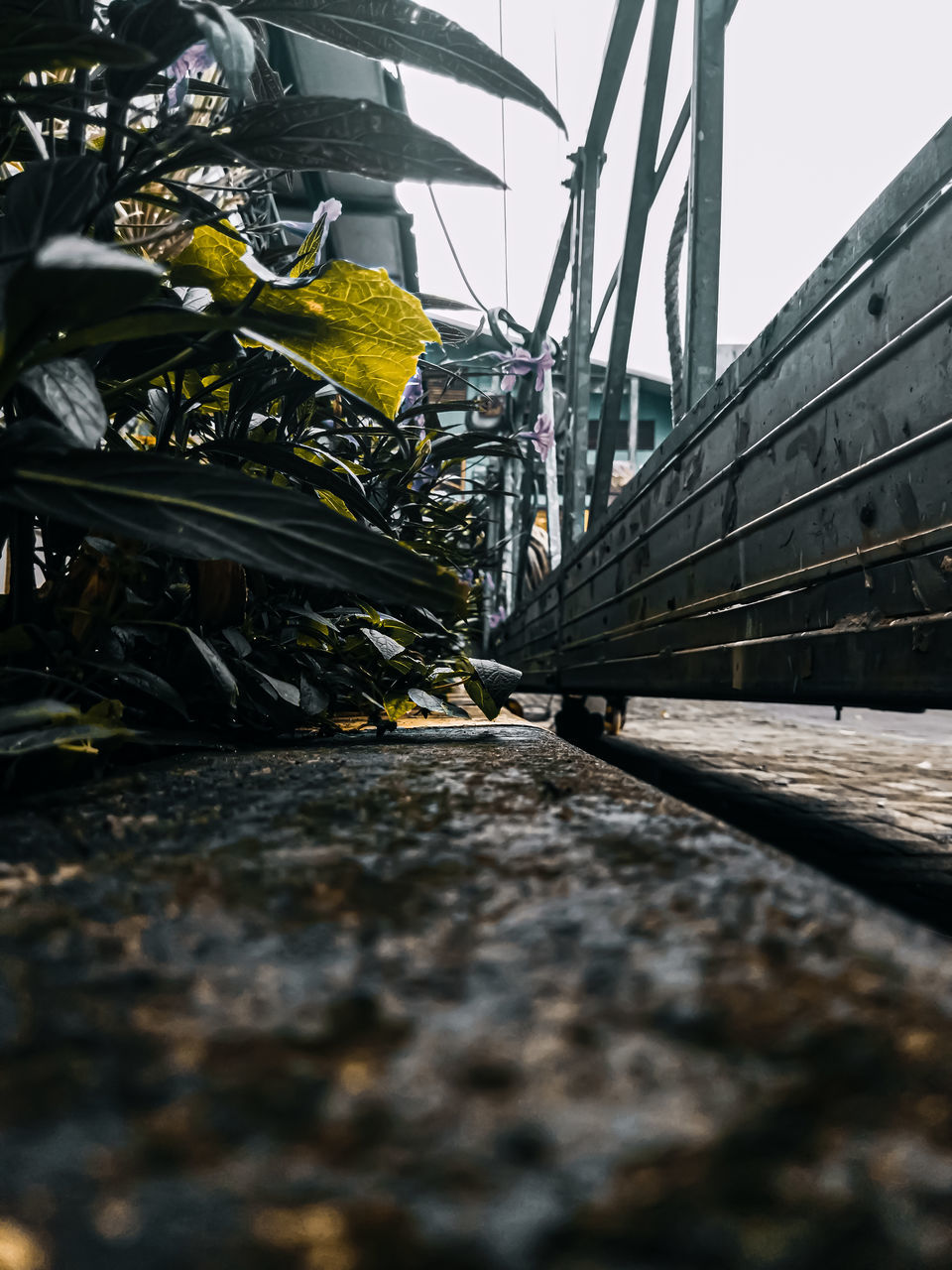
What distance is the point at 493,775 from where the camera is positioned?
584 millimetres

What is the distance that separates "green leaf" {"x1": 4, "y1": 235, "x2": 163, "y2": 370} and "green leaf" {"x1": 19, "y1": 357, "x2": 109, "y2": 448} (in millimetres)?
75

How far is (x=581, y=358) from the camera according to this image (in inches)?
141

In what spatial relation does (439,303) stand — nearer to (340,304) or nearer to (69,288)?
(340,304)

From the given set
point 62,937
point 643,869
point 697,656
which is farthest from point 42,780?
point 697,656

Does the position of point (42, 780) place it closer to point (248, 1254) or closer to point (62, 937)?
point (62, 937)

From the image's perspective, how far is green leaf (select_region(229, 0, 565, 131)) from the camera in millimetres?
668

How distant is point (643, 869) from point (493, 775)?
10.1 inches

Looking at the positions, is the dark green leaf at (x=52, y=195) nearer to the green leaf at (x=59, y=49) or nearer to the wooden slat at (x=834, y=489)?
the green leaf at (x=59, y=49)

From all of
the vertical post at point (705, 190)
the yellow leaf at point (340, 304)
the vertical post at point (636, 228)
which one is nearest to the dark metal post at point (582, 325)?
the vertical post at point (636, 228)

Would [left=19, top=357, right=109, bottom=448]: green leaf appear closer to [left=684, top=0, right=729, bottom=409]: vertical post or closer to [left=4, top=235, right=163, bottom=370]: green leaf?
[left=4, top=235, right=163, bottom=370]: green leaf

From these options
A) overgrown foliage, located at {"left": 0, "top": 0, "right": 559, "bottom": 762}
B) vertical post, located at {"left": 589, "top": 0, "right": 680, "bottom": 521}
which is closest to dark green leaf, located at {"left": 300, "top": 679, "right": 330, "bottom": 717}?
overgrown foliage, located at {"left": 0, "top": 0, "right": 559, "bottom": 762}

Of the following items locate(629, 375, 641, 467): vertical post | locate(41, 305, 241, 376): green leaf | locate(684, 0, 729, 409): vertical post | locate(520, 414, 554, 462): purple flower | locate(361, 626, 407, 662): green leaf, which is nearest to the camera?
locate(41, 305, 241, 376): green leaf

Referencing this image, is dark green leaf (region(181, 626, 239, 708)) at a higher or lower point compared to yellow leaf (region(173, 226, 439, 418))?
lower

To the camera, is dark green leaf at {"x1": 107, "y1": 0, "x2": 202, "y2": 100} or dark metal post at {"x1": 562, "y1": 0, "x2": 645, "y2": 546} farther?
dark metal post at {"x1": 562, "y1": 0, "x2": 645, "y2": 546}
